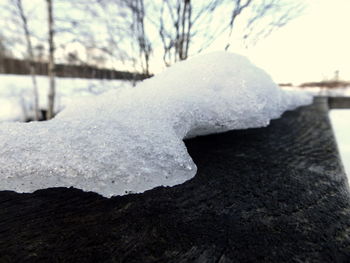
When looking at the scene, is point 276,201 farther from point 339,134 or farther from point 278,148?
point 339,134

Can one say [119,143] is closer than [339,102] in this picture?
Yes

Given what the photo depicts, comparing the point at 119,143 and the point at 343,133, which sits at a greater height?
the point at 119,143

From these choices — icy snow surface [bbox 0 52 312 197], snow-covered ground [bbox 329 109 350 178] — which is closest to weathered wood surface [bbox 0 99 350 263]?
icy snow surface [bbox 0 52 312 197]

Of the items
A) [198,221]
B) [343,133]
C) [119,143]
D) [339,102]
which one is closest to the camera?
[198,221]

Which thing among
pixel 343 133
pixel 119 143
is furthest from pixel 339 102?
pixel 119 143

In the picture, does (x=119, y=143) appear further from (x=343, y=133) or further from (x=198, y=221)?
(x=343, y=133)

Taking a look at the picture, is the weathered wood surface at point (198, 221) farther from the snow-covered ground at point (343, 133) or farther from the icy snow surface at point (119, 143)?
the snow-covered ground at point (343, 133)

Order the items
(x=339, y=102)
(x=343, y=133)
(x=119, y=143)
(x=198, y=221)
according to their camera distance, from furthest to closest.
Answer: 1. (x=339, y=102)
2. (x=343, y=133)
3. (x=119, y=143)
4. (x=198, y=221)
